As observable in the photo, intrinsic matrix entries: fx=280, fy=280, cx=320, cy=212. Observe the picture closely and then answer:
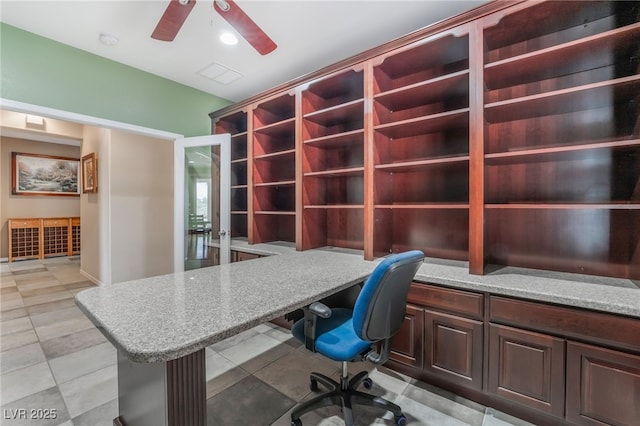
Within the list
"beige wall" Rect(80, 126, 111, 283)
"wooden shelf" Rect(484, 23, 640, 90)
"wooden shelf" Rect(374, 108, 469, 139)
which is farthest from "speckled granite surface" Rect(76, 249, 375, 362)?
"beige wall" Rect(80, 126, 111, 283)

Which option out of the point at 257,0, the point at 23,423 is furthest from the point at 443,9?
the point at 23,423

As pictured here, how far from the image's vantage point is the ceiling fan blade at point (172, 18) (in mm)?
1592

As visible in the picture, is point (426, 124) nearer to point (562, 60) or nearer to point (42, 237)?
point (562, 60)

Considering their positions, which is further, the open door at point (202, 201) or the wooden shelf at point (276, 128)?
the open door at point (202, 201)

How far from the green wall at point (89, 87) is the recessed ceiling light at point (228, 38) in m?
1.23

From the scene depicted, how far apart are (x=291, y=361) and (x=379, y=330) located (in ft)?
3.96

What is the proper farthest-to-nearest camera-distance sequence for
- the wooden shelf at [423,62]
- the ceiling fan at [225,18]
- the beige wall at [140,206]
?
the beige wall at [140,206]
the wooden shelf at [423,62]
the ceiling fan at [225,18]

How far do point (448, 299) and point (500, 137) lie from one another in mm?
1302

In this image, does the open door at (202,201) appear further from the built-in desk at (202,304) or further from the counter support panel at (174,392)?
the counter support panel at (174,392)

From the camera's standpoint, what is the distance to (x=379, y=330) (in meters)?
1.44

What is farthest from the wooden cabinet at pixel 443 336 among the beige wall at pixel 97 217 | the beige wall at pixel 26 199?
the beige wall at pixel 26 199

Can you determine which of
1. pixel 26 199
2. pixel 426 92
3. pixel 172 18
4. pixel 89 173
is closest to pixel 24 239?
pixel 26 199

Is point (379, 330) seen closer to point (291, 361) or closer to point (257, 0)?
point (291, 361)

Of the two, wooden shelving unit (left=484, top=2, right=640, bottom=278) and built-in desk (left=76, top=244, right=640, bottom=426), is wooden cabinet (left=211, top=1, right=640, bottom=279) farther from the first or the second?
built-in desk (left=76, top=244, right=640, bottom=426)
